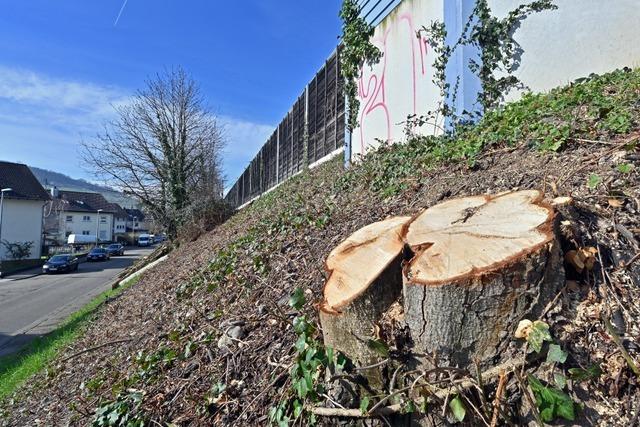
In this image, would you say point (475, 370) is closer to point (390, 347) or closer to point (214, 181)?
point (390, 347)

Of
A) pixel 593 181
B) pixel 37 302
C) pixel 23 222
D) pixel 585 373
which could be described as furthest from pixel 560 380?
pixel 23 222

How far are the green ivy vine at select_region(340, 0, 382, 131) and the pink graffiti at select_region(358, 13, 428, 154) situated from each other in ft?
0.40

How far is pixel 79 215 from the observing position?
184ft

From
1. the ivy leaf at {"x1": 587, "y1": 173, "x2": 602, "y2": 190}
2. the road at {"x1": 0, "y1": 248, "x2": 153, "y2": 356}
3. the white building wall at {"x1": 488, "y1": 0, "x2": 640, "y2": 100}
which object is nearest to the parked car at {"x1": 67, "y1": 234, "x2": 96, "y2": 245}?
the road at {"x1": 0, "y1": 248, "x2": 153, "y2": 356}

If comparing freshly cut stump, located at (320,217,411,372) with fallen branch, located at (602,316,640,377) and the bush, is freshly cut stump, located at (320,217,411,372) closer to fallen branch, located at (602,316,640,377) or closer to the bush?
fallen branch, located at (602,316,640,377)

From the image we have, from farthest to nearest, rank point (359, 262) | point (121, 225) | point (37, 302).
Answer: point (121, 225), point (37, 302), point (359, 262)

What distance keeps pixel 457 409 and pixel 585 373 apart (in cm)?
47

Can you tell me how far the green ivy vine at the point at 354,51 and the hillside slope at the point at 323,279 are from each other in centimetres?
224

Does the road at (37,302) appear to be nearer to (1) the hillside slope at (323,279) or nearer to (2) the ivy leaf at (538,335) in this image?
(1) the hillside slope at (323,279)

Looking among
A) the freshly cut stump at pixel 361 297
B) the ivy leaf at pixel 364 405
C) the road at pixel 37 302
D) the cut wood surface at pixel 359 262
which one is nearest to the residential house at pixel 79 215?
the road at pixel 37 302

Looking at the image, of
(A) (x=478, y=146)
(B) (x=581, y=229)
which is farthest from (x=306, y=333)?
(A) (x=478, y=146)

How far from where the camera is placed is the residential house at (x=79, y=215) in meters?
52.6

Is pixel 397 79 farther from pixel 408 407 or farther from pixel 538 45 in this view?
pixel 408 407

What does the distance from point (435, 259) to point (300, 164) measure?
10789 mm
